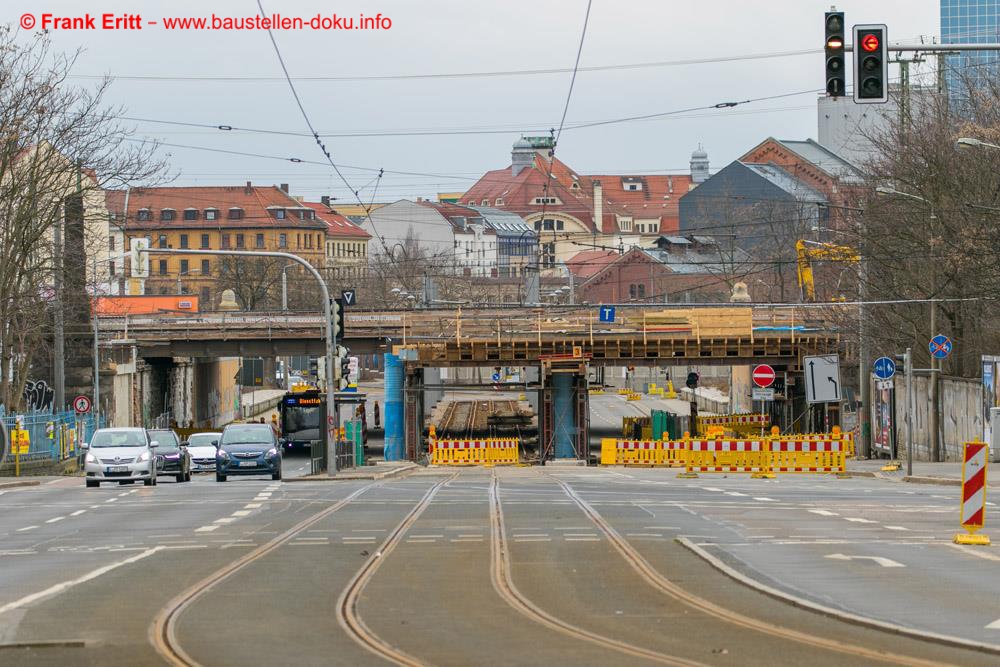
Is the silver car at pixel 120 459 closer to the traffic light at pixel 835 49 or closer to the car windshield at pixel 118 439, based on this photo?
the car windshield at pixel 118 439

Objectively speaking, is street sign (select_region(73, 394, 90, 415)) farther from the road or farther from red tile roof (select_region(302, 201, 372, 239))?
red tile roof (select_region(302, 201, 372, 239))

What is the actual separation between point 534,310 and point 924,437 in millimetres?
25943

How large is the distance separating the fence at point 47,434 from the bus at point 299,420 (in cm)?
1706

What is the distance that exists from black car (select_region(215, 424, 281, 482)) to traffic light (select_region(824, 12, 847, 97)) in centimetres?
2303

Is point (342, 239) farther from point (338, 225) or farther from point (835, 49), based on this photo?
point (835, 49)

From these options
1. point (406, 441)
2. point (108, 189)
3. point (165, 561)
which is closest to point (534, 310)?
point (406, 441)

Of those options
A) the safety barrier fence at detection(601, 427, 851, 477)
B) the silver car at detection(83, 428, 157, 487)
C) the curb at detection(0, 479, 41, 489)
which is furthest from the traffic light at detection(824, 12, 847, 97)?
the curb at detection(0, 479, 41, 489)

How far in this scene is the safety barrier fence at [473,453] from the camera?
56.1 meters

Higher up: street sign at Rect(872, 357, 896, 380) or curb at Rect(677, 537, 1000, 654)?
street sign at Rect(872, 357, 896, 380)

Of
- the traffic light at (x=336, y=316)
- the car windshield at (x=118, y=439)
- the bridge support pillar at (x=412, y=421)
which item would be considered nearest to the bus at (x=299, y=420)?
the bridge support pillar at (x=412, y=421)

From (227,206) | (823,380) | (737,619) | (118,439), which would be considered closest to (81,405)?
(118,439)

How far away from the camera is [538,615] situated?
1264 cm

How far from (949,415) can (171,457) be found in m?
21.3

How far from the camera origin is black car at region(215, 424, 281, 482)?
1554 inches
